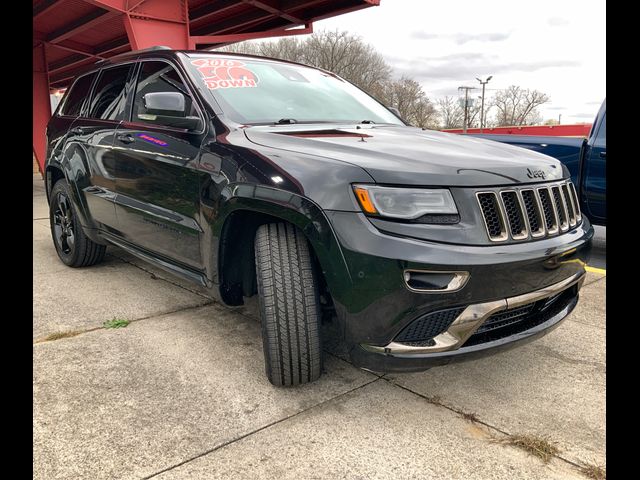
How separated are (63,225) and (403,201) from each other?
3704 mm

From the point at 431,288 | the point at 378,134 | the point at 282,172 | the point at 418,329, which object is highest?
the point at 378,134

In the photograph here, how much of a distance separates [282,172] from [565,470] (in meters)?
1.62

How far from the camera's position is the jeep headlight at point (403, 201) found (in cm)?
206

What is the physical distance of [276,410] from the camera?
236 centimetres

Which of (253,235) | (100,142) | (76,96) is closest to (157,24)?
(76,96)

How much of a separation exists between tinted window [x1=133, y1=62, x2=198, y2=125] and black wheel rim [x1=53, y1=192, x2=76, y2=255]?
56.3 inches

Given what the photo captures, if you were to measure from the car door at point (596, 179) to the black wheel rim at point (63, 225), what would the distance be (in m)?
4.83

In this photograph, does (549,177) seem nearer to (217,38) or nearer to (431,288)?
(431,288)

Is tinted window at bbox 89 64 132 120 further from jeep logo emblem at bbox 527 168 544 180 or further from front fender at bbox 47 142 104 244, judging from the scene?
jeep logo emblem at bbox 527 168 544 180

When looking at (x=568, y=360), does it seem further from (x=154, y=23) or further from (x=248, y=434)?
(x=154, y=23)

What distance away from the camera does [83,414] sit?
7.56 ft

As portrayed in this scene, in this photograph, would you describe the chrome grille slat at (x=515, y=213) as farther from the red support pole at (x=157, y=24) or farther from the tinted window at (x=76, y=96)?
the red support pole at (x=157, y=24)

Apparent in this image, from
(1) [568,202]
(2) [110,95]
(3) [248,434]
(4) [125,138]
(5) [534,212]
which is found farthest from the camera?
(2) [110,95]
